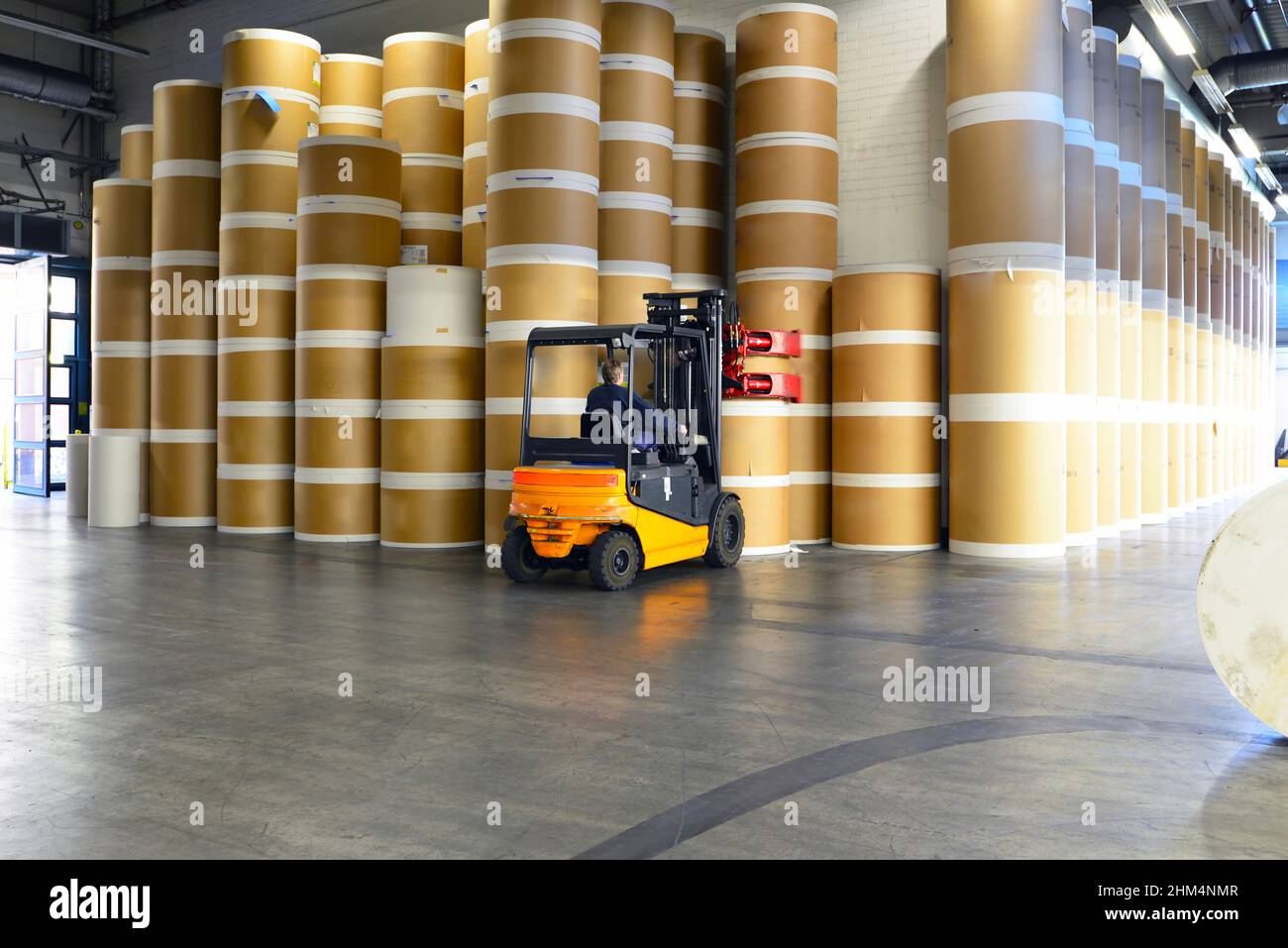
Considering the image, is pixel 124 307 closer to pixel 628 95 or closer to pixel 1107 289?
pixel 628 95

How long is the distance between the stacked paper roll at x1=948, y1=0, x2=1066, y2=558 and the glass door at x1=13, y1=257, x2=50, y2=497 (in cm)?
1682

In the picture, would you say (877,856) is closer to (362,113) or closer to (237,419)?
(237,419)

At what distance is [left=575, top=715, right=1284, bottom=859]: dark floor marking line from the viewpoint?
3648 millimetres

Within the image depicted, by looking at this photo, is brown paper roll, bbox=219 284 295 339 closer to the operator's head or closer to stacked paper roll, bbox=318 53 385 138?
stacked paper roll, bbox=318 53 385 138

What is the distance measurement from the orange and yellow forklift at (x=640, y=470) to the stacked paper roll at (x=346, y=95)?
599cm

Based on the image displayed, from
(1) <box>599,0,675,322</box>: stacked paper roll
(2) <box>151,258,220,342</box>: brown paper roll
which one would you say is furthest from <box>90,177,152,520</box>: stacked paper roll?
(1) <box>599,0,675,322</box>: stacked paper roll

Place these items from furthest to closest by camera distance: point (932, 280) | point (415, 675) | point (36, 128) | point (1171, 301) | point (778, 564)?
point (36, 128)
point (1171, 301)
point (932, 280)
point (778, 564)
point (415, 675)

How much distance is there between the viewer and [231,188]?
13.4 metres

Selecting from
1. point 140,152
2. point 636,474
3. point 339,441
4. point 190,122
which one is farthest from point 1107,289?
point 140,152

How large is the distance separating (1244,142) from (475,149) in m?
16.7

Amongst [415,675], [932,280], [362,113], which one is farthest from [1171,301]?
[415,675]

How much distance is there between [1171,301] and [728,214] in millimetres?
7296

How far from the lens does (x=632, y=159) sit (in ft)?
39.8
